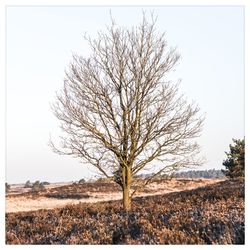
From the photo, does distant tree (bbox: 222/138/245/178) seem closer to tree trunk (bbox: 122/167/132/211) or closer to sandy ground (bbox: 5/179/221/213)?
sandy ground (bbox: 5/179/221/213)

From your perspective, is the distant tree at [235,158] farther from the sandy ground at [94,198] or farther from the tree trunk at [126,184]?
the tree trunk at [126,184]

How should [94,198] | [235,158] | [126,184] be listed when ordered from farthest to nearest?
[235,158] < [94,198] < [126,184]

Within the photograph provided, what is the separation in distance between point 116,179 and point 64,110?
2.99 metres

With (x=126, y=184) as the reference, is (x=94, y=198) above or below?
below

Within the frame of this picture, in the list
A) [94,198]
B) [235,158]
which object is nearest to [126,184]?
[94,198]

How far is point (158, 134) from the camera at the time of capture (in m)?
13.6

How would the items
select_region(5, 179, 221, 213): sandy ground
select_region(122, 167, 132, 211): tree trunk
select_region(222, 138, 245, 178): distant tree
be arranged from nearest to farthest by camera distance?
select_region(122, 167, 132, 211): tree trunk
select_region(5, 179, 221, 213): sandy ground
select_region(222, 138, 245, 178): distant tree

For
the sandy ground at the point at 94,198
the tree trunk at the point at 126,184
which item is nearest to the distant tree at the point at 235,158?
the sandy ground at the point at 94,198

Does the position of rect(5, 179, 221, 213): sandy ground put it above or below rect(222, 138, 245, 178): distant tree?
below

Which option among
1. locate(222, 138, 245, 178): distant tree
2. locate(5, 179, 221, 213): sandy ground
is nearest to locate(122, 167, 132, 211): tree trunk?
locate(5, 179, 221, 213): sandy ground

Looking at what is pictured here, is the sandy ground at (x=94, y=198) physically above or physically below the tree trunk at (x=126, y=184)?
below

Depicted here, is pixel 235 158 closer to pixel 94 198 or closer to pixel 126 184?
pixel 94 198

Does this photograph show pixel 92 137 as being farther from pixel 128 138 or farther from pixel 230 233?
pixel 230 233
